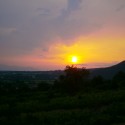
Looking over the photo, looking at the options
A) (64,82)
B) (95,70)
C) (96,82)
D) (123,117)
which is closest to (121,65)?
(95,70)

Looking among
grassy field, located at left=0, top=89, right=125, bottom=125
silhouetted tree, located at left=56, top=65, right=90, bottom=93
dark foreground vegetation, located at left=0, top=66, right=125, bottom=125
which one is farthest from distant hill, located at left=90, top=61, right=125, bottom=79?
grassy field, located at left=0, top=89, right=125, bottom=125

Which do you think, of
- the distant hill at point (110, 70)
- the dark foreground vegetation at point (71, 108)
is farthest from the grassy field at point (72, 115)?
the distant hill at point (110, 70)

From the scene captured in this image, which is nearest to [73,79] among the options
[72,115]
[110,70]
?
[72,115]

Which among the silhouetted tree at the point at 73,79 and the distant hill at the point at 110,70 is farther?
the distant hill at the point at 110,70

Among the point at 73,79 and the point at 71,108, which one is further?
the point at 73,79

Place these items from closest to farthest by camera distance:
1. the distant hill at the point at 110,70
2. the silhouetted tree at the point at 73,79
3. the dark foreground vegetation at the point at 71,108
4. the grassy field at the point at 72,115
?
the grassy field at the point at 72,115, the dark foreground vegetation at the point at 71,108, the silhouetted tree at the point at 73,79, the distant hill at the point at 110,70

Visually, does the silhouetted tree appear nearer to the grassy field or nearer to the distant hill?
the grassy field

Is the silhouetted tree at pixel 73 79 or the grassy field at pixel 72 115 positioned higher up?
the silhouetted tree at pixel 73 79

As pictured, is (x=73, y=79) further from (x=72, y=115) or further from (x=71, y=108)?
(x=72, y=115)

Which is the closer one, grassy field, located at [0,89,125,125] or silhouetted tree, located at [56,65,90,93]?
grassy field, located at [0,89,125,125]

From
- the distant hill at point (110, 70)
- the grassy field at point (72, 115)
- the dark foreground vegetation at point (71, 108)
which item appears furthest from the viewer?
the distant hill at point (110, 70)

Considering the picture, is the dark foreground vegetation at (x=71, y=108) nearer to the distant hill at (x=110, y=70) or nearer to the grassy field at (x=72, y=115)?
the grassy field at (x=72, y=115)

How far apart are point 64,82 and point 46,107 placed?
33297 millimetres

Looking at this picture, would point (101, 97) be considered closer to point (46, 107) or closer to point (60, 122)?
point (46, 107)
